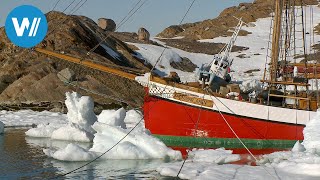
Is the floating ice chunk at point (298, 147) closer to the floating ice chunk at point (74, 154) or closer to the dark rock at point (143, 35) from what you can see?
the floating ice chunk at point (74, 154)

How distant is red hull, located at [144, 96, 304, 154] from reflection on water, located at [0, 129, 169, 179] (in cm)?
476

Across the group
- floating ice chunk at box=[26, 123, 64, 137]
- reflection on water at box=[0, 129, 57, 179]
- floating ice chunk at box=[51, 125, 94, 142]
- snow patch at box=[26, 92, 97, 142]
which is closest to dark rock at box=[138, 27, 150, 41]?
snow patch at box=[26, 92, 97, 142]

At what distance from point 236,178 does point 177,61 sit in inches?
2045

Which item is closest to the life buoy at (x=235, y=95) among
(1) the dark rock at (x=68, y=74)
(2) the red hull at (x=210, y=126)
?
(2) the red hull at (x=210, y=126)

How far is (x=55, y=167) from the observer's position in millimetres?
16219

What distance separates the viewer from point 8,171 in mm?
15250

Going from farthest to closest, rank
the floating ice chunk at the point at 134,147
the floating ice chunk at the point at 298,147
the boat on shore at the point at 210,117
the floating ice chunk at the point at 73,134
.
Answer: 1. the floating ice chunk at the point at 73,134
2. the boat on shore at the point at 210,117
3. the floating ice chunk at the point at 298,147
4. the floating ice chunk at the point at 134,147

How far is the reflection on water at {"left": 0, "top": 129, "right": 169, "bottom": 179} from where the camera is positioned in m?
14.8

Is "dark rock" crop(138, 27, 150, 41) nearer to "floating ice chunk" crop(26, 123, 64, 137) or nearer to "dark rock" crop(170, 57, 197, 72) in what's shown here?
"dark rock" crop(170, 57, 197, 72)

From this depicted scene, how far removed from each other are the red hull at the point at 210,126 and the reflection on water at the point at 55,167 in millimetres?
4758

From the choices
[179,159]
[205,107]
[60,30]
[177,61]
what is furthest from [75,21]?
[179,159]

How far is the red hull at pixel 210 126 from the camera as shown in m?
21.7

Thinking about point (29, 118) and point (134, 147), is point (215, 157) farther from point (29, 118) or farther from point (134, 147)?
point (29, 118)

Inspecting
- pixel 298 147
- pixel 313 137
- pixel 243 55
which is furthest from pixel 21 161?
pixel 243 55
